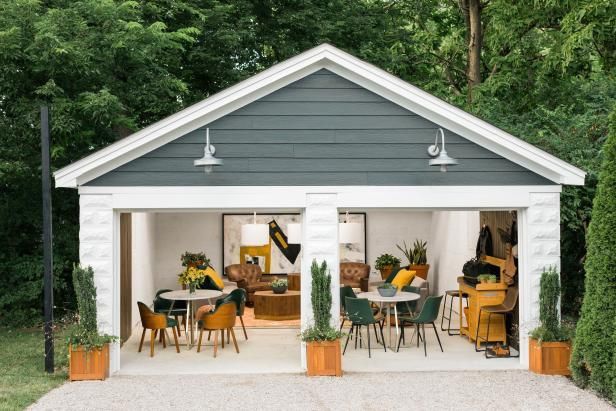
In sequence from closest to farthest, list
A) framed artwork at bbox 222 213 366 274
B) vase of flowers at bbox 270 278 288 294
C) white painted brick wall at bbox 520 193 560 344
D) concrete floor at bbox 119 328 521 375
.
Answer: white painted brick wall at bbox 520 193 560 344 < concrete floor at bbox 119 328 521 375 < vase of flowers at bbox 270 278 288 294 < framed artwork at bbox 222 213 366 274

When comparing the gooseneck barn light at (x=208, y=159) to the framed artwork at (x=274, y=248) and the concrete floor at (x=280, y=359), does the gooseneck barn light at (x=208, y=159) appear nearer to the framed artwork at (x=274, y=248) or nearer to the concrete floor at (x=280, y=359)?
the concrete floor at (x=280, y=359)

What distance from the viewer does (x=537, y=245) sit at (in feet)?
31.0

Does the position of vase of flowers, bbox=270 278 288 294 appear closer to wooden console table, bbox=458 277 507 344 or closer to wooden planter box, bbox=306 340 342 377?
wooden console table, bbox=458 277 507 344

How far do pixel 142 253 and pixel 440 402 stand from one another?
7.87m

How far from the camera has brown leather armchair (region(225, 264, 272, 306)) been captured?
15789 millimetres

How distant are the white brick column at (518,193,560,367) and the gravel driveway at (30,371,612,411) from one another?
749mm

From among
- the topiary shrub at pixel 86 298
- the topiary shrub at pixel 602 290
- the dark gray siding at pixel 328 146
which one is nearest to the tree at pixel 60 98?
the dark gray siding at pixel 328 146

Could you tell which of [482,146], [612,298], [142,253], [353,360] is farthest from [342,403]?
[142,253]

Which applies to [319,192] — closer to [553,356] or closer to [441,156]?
[441,156]

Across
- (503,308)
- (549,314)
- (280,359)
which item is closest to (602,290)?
(549,314)

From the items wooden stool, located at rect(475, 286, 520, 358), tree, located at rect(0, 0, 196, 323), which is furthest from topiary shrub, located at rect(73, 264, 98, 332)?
wooden stool, located at rect(475, 286, 520, 358)

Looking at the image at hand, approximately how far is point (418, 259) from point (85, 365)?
29.5 ft

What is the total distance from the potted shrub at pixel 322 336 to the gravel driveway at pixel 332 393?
0.19 meters

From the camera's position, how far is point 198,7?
1661cm
